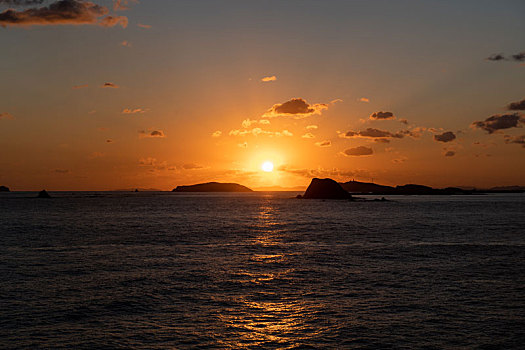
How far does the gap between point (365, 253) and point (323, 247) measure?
20.8ft

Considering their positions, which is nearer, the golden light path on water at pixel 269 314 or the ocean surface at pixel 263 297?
the golden light path on water at pixel 269 314

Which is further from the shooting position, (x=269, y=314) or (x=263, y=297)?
(x=263, y=297)

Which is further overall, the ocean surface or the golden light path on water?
the ocean surface

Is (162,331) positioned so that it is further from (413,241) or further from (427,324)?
(413,241)

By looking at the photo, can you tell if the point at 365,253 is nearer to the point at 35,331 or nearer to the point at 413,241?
the point at 413,241

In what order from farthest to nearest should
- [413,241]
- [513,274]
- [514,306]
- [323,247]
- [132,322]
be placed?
[413,241] < [323,247] < [513,274] < [514,306] < [132,322]

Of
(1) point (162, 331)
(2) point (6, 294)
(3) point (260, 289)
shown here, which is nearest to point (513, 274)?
(3) point (260, 289)

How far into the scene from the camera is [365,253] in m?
41.0

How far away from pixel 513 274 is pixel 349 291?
564 inches

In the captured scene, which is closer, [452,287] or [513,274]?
[452,287]

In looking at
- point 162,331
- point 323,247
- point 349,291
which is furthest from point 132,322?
point 323,247

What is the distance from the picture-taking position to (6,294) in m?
24.0

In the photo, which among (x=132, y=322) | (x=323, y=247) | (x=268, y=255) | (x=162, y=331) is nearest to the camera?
(x=162, y=331)

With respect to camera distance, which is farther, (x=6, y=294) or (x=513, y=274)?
(x=513, y=274)
